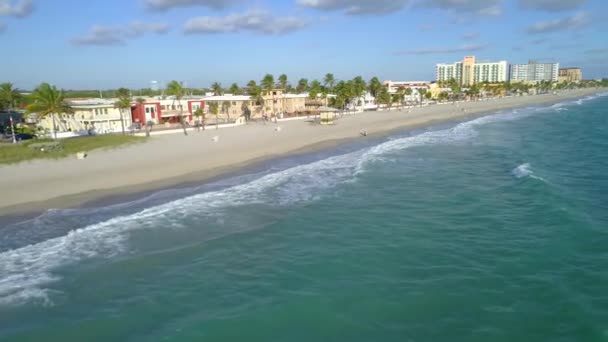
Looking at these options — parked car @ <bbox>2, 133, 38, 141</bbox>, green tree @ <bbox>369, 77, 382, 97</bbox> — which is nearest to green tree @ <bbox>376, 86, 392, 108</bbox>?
green tree @ <bbox>369, 77, 382, 97</bbox>

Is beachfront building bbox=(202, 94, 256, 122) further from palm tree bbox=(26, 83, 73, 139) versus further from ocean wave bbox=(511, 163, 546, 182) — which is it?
ocean wave bbox=(511, 163, 546, 182)

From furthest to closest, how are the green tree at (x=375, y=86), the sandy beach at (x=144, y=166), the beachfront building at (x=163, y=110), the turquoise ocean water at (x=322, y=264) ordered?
the green tree at (x=375, y=86) < the beachfront building at (x=163, y=110) < the sandy beach at (x=144, y=166) < the turquoise ocean water at (x=322, y=264)

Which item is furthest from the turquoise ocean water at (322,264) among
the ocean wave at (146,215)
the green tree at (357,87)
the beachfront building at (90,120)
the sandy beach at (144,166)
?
the green tree at (357,87)

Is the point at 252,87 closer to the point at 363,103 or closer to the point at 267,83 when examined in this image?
the point at 267,83

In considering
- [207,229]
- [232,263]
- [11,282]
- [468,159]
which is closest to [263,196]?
[207,229]

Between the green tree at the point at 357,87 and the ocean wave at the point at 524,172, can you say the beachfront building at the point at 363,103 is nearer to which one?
the green tree at the point at 357,87

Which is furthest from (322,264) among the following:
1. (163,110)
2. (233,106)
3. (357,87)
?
(357,87)
